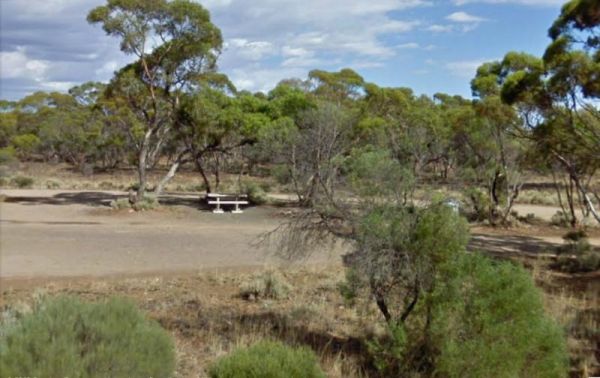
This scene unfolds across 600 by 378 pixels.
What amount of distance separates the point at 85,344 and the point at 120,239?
15.6 meters

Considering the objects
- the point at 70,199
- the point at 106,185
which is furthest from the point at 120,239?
the point at 106,185

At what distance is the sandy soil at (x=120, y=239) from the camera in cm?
1661

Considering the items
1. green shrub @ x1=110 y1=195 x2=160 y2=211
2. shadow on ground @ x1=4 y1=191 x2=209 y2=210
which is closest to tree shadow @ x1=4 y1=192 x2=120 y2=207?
shadow on ground @ x1=4 y1=191 x2=209 y2=210

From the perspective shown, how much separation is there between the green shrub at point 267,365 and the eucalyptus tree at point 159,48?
75.0 feet

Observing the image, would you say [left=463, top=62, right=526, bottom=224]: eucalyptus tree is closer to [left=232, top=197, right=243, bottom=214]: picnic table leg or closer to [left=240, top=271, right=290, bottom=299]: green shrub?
[left=232, top=197, right=243, bottom=214]: picnic table leg

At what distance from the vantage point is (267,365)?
252 inches

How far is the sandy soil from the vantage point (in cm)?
1661

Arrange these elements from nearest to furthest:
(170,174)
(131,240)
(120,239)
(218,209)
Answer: (131,240)
(120,239)
(218,209)
(170,174)

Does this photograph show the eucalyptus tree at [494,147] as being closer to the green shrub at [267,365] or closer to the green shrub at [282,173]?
the green shrub at [282,173]

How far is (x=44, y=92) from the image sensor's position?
3420 inches

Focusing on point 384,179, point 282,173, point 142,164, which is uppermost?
point 142,164

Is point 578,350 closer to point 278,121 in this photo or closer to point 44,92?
point 278,121

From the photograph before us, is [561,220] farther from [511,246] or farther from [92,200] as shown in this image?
[92,200]

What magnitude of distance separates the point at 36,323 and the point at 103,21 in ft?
79.2
